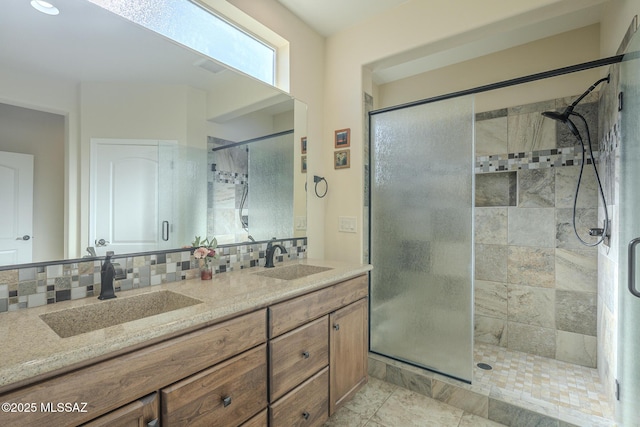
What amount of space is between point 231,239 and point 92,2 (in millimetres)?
1349

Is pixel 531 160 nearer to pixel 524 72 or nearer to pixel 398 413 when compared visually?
pixel 524 72

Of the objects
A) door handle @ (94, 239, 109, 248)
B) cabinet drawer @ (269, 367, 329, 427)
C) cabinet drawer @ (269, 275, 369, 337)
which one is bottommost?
cabinet drawer @ (269, 367, 329, 427)

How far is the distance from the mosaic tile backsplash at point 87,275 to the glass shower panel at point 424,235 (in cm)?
113

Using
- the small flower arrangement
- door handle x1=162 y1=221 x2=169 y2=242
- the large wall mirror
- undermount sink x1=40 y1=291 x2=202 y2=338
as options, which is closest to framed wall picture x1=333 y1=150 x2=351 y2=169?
the large wall mirror

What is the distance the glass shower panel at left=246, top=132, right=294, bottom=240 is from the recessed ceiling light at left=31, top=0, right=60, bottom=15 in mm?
1124

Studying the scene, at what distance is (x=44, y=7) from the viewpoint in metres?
1.27

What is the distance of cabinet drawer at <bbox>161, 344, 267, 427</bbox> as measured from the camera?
1.03 meters

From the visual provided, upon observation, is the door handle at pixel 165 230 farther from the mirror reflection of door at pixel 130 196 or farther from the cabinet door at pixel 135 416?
the cabinet door at pixel 135 416

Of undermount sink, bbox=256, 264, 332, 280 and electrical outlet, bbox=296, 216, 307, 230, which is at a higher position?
electrical outlet, bbox=296, 216, 307, 230

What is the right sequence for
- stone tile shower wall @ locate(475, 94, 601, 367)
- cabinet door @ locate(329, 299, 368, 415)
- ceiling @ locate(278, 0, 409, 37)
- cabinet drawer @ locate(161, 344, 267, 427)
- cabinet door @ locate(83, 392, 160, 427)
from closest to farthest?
cabinet door @ locate(83, 392, 160, 427) < cabinet drawer @ locate(161, 344, 267, 427) < cabinet door @ locate(329, 299, 368, 415) < ceiling @ locate(278, 0, 409, 37) < stone tile shower wall @ locate(475, 94, 601, 367)

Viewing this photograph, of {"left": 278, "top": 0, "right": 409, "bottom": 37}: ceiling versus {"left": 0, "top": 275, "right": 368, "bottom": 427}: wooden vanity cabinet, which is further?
{"left": 278, "top": 0, "right": 409, "bottom": 37}: ceiling

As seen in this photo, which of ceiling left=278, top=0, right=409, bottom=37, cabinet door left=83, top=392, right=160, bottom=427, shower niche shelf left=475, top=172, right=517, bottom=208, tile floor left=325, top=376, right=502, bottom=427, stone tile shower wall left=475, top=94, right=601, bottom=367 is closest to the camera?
cabinet door left=83, top=392, right=160, bottom=427

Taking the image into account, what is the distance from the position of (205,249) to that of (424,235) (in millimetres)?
1458

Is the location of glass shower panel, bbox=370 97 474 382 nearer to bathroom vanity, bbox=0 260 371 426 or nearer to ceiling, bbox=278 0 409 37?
bathroom vanity, bbox=0 260 371 426
